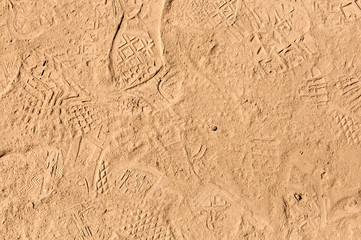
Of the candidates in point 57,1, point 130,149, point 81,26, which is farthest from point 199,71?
point 57,1

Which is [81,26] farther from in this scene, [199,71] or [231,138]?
[231,138]

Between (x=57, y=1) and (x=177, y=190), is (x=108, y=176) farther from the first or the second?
(x=57, y=1)

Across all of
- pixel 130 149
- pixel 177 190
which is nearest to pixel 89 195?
pixel 130 149

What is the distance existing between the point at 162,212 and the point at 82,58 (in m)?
1.47

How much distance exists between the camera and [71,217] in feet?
10.2

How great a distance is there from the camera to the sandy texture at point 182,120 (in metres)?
3.00

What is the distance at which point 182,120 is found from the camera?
308cm

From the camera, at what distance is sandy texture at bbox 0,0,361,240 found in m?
3.00

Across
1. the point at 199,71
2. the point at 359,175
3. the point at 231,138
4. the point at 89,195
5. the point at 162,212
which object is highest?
the point at 199,71

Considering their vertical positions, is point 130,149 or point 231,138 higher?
point 130,149

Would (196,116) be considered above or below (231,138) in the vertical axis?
above

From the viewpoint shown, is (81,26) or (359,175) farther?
(81,26)

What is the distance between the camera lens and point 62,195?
123 inches

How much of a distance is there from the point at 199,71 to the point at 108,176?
117cm
